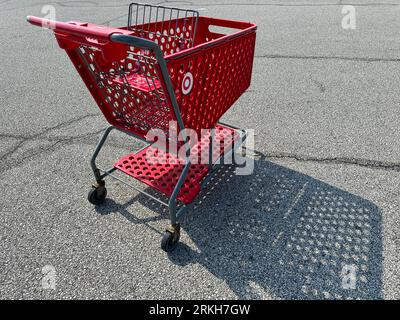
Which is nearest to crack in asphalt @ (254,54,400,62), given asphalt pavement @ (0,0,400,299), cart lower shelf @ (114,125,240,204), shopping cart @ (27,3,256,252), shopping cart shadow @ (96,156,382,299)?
asphalt pavement @ (0,0,400,299)

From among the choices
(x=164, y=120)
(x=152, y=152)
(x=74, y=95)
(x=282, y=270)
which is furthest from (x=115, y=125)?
(x=74, y=95)

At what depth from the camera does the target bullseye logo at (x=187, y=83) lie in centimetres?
195

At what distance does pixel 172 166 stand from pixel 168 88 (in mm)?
1137

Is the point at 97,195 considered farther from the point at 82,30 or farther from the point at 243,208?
the point at 82,30

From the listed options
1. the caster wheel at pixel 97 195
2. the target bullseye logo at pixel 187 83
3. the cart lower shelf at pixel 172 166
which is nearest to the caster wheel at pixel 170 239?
the cart lower shelf at pixel 172 166

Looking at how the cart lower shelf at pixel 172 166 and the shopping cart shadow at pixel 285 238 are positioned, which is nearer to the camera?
the shopping cart shadow at pixel 285 238

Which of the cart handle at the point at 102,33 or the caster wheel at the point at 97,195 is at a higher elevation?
the cart handle at the point at 102,33

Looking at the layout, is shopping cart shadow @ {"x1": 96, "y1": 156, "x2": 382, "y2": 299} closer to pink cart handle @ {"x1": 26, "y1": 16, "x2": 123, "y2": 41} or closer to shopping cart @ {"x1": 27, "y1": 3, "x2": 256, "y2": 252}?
shopping cart @ {"x1": 27, "y1": 3, "x2": 256, "y2": 252}

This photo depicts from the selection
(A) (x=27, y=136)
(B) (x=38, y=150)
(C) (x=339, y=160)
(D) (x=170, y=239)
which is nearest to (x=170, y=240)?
(D) (x=170, y=239)

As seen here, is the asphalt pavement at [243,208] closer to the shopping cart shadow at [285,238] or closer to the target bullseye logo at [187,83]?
the shopping cart shadow at [285,238]

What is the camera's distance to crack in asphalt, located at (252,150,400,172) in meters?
2.87

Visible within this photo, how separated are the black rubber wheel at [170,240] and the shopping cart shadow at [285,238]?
0.17 feet

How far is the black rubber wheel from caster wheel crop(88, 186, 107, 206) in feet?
2.46

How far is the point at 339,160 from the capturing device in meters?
2.98
